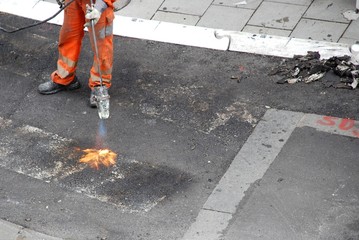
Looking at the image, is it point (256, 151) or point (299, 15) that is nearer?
point (256, 151)

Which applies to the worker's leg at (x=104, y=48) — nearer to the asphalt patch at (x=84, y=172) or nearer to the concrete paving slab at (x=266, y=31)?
the asphalt patch at (x=84, y=172)

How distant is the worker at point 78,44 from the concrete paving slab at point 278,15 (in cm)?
199

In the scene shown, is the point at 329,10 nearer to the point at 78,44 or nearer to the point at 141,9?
the point at 141,9

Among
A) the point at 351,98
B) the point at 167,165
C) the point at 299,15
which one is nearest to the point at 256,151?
the point at 167,165

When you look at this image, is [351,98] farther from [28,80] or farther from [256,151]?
[28,80]

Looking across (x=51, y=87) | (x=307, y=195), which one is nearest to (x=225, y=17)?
(x=51, y=87)

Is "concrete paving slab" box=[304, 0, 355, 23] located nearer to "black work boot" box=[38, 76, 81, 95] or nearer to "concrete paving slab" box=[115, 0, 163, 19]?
"concrete paving slab" box=[115, 0, 163, 19]

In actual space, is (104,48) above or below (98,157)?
above

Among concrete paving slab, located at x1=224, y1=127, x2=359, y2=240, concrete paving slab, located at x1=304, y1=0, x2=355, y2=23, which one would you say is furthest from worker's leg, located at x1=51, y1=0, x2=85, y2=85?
concrete paving slab, located at x1=304, y1=0, x2=355, y2=23

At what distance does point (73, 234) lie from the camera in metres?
A: 6.08

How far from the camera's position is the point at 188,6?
913 cm

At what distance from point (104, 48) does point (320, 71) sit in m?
2.11

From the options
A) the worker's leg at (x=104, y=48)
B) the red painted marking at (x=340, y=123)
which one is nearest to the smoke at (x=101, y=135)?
the worker's leg at (x=104, y=48)

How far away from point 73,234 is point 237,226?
4.05 feet
